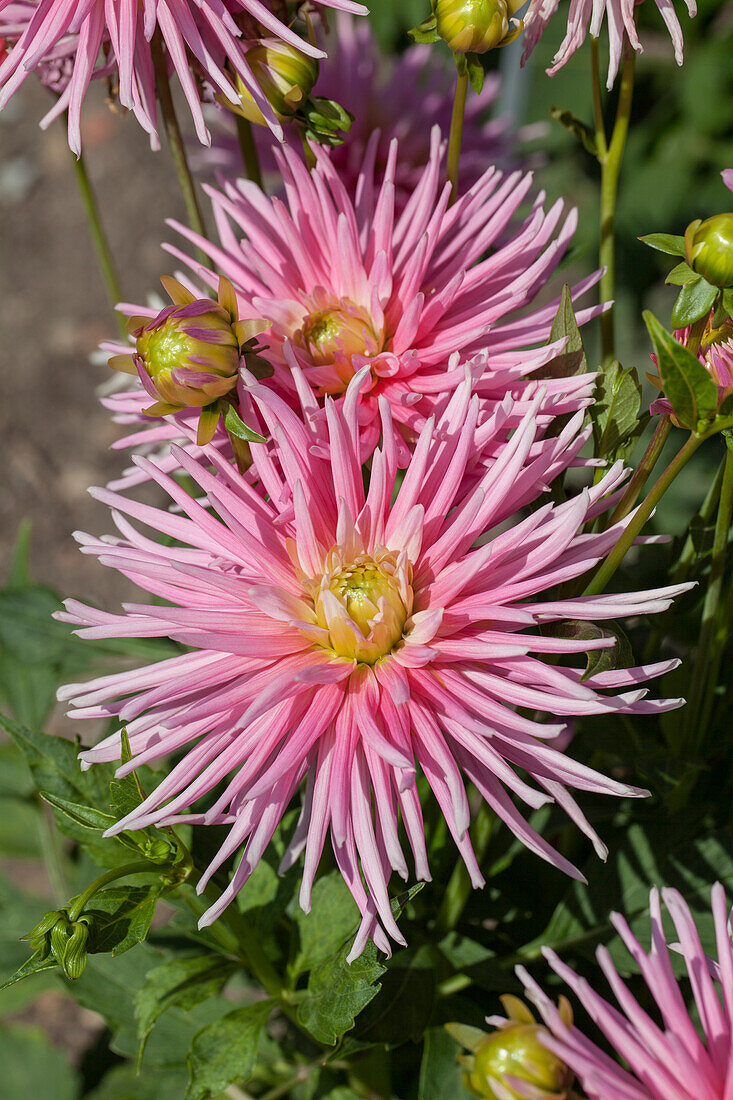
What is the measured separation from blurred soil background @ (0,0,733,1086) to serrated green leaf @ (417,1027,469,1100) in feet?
1.27

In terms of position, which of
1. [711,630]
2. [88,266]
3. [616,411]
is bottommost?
[711,630]

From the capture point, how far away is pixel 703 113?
1.48 metres

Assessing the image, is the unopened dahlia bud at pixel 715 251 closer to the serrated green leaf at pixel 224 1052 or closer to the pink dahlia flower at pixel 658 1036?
the pink dahlia flower at pixel 658 1036

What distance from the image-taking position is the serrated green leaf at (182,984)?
0.50 meters

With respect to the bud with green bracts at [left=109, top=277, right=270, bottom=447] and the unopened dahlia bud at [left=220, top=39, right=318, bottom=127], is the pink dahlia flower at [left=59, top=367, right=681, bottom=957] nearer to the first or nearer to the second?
the bud with green bracts at [left=109, top=277, right=270, bottom=447]

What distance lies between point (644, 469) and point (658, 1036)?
0.20 meters

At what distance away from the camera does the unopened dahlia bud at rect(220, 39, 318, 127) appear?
467mm

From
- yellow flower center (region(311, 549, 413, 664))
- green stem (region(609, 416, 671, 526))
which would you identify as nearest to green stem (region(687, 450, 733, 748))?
green stem (region(609, 416, 671, 526))

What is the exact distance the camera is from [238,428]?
421 mm

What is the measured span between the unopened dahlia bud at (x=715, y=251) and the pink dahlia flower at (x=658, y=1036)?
223 millimetres

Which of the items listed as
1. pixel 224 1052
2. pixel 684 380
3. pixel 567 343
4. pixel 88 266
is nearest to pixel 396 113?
pixel 567 343

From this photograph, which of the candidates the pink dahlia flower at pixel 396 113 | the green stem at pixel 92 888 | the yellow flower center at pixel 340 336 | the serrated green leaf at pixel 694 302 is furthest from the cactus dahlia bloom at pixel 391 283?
the pink dahlia flower at pixel 396 113

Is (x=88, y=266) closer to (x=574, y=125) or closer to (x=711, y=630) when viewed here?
(x=574, y=125)

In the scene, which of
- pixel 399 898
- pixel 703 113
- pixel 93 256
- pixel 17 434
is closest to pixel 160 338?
pixel 399 898
